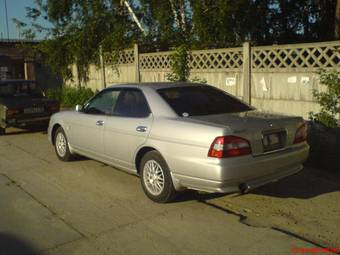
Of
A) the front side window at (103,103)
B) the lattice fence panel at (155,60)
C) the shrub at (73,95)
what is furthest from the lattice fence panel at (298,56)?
the shrub at (73,95)

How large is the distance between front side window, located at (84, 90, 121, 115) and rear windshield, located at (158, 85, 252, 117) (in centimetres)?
96

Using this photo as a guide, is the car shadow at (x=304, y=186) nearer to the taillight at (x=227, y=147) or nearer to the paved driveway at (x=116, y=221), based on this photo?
the paved driveway at (x=116, y=221)

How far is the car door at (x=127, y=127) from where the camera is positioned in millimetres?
5415

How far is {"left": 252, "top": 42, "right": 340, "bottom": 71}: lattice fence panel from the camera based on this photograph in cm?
742

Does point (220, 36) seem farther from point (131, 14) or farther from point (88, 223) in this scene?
point (88, 223)

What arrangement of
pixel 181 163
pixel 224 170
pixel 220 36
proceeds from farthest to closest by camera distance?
pixel 220 36
pixel 181 163
pixel 224 170

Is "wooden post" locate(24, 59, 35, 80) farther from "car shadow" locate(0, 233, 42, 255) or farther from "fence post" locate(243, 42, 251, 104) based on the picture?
"car shadow" locate(0, 233, 42, 255)

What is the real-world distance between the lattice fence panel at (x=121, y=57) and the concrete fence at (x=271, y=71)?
1910mm

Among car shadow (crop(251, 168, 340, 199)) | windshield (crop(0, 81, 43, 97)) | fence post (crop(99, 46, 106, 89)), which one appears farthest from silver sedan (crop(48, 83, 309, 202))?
fence post (crop(99, 46, 106, 89))

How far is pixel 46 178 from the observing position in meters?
6.45

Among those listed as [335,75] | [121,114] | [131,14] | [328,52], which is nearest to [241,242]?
[121,114]

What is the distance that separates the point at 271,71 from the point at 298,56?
0.61 meters

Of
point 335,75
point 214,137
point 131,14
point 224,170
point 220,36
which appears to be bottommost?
point 224,170

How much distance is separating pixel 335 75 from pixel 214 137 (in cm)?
372
